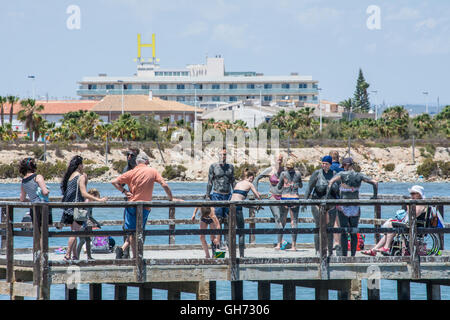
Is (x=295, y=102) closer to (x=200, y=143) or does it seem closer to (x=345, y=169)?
(x=200, y=143)

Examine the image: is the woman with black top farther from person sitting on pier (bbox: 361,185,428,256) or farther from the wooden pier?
person sitting on pier (bbox: 361,185,428,256)

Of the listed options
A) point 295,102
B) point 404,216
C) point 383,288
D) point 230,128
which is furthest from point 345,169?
point 295,102

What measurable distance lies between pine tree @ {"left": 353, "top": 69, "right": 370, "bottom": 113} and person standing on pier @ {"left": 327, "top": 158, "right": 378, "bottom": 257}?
15595cm

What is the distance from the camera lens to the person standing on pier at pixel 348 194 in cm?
1194

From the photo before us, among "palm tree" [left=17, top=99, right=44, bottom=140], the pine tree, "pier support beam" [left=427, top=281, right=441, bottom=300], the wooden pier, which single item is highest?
the pine tree

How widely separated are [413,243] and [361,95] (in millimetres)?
159740

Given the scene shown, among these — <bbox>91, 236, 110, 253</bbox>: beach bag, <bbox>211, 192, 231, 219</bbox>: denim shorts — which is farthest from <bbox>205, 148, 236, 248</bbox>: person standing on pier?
<bbox>91, 236, 110, 253</bbox>: beach bag

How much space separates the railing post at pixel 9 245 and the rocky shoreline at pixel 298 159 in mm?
79872

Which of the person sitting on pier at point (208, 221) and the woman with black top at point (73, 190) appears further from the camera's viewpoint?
the person sitting on pier at point (208, 221)

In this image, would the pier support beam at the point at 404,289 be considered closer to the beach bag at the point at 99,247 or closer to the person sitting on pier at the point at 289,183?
the person sitting on pier at the point at 289,183

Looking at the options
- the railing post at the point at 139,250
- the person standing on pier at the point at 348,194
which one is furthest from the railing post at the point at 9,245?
the person standing on pier at the point at 348,194

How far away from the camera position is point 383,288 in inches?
894

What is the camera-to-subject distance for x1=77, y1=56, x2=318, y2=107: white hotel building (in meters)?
175

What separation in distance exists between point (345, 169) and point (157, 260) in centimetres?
324
